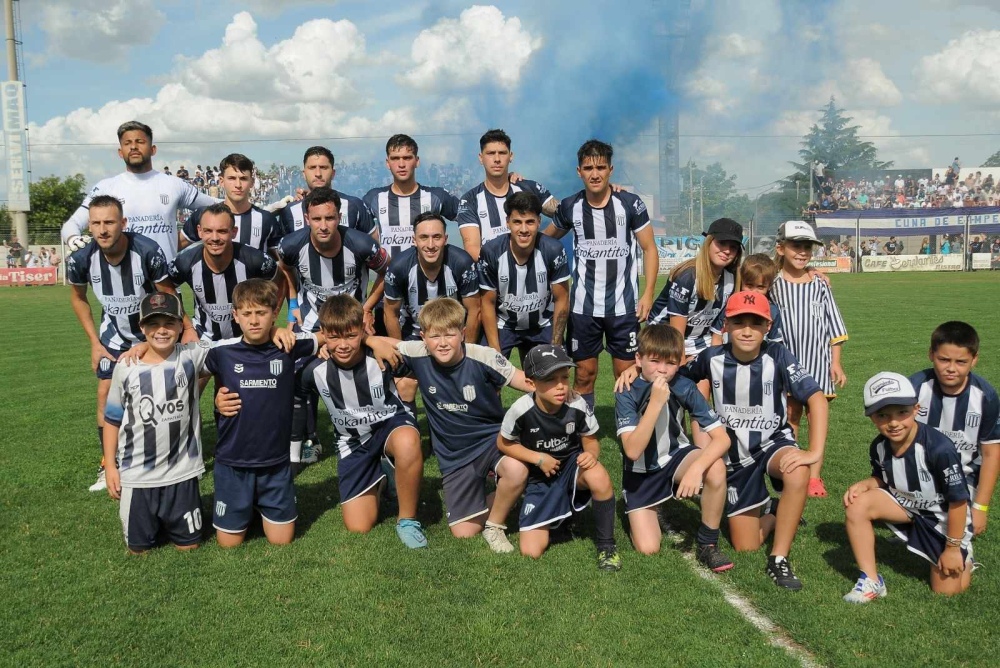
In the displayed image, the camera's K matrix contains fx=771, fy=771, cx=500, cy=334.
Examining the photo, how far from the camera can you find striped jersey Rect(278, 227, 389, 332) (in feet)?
18.2

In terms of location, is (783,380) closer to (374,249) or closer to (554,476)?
(554,476)

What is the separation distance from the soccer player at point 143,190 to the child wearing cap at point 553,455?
313cm

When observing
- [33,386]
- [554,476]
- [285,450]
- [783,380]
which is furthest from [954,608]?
[33,386]

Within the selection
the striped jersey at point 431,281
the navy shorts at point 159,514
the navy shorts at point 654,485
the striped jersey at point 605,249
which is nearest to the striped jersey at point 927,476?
the navy shorts at point 654,485

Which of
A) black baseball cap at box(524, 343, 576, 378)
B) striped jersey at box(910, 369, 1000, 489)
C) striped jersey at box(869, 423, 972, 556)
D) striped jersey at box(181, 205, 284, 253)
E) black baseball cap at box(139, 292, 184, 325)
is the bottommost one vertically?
striped jersey at box(869, 423, 972, 556)

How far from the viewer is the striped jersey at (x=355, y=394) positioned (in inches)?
179

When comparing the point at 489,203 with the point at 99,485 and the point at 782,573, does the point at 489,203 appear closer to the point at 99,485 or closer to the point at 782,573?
the point at 99,485

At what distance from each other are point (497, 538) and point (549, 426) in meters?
0.67

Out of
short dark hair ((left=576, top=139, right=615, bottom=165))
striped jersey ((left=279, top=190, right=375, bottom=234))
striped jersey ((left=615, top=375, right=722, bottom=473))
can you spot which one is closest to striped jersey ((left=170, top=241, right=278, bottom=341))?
striped jersey ((left=279, top=190, right=375, bottom=234))

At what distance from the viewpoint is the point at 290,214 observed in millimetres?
6266

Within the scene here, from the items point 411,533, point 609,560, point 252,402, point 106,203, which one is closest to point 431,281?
point 252,402

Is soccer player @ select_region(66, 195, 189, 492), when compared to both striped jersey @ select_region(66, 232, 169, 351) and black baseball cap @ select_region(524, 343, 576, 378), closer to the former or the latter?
striped jersey @ select_region(66, 232, 169, 351)

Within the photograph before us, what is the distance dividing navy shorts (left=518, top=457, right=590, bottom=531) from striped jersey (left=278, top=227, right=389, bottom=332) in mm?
2263

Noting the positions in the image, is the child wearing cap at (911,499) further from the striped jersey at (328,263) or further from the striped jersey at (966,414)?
the striped jersey at (328,263)
